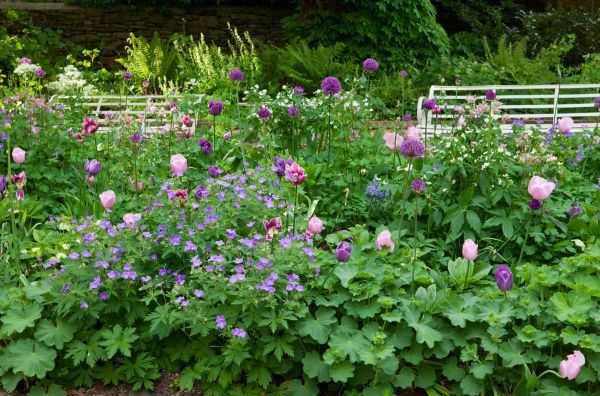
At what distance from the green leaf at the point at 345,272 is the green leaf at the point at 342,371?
330 mm

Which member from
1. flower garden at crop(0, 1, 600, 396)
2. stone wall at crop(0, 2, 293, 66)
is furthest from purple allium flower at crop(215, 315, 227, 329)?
stone wall at crop(0, 2, 293, 66)

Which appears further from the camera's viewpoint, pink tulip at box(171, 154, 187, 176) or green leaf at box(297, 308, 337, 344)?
pink tulip at box(171, 154, 187, 176)

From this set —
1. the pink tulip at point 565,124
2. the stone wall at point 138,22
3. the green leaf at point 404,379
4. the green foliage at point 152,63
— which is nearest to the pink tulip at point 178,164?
the green leaf at point 404,379

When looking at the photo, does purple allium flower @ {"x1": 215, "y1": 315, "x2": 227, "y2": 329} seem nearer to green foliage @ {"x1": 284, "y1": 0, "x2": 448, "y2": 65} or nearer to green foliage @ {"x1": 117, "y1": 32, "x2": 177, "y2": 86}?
green foliage @ {"x1": 117, "y1": 32, "x2": 177, "y2": 86}

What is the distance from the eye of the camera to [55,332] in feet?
9.16

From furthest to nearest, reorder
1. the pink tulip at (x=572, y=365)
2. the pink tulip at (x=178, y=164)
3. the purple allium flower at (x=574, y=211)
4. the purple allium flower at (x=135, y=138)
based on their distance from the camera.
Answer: the purple allium flower at (x=135, y=138), the purple allium flower at (x=574, y=211), the pink tulip at (x=178, y=164), the pink tulip at (x=572, y=365)

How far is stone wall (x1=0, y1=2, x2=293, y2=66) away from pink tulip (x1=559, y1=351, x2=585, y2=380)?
8.88 meters

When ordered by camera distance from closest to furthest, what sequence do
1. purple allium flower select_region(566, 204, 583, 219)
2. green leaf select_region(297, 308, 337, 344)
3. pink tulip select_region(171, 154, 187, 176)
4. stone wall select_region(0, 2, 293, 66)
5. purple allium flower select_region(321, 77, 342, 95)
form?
green leaf select_region(297, 308, 337, 344) < pink tulip select_region(171, 154, 187, 176) < purple allium flower select_region(566, 204, 583, 219) < purple allium flower select_region(321, 77, 342, 95) < stone wall select_region(0, 2, 293, 66)

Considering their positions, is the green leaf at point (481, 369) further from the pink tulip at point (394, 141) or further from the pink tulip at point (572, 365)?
the pink tulip at point (394, 141)

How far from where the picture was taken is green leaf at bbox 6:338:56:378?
2.69m

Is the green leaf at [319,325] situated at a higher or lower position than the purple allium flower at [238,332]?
lower

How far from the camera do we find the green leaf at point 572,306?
264 centimetres

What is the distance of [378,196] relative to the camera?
3.64 m

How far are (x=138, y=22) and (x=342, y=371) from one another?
30.8 feet
